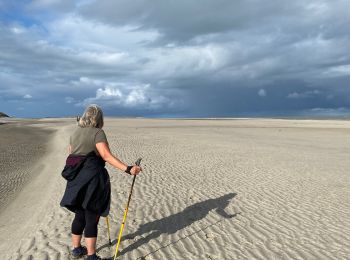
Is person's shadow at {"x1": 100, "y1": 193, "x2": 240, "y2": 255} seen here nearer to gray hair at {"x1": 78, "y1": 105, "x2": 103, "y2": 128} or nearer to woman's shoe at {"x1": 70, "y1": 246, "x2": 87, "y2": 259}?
woman's shoe at {"x1": 70, "y1": 246, "x2": 87, "y2": 259}

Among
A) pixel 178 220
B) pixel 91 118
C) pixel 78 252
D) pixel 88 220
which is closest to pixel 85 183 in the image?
pixel 88 220

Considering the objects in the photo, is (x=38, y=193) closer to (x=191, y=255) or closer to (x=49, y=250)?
(x=49, y=250)

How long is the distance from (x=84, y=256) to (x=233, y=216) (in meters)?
4.12

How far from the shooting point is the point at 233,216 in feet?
30.0

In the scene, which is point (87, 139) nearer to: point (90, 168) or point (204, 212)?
point (90, 168)

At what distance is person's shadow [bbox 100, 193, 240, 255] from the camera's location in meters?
7.42

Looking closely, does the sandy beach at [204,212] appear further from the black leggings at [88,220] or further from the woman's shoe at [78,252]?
the black leggings at [88,220]

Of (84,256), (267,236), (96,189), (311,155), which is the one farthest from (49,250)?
(311,155)

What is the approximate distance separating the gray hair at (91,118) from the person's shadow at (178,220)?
8.37 feet

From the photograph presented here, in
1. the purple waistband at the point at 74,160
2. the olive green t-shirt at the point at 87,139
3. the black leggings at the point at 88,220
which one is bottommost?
the black leggings at the point at 88,220

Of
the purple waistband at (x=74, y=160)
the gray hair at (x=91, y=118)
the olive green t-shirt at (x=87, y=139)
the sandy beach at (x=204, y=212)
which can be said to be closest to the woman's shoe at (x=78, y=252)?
the sandy beach at (x=204, y=212)

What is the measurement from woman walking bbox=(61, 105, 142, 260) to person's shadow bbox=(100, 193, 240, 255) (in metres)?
1.50

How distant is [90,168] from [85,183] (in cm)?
23

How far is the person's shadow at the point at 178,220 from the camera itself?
7419 mm
